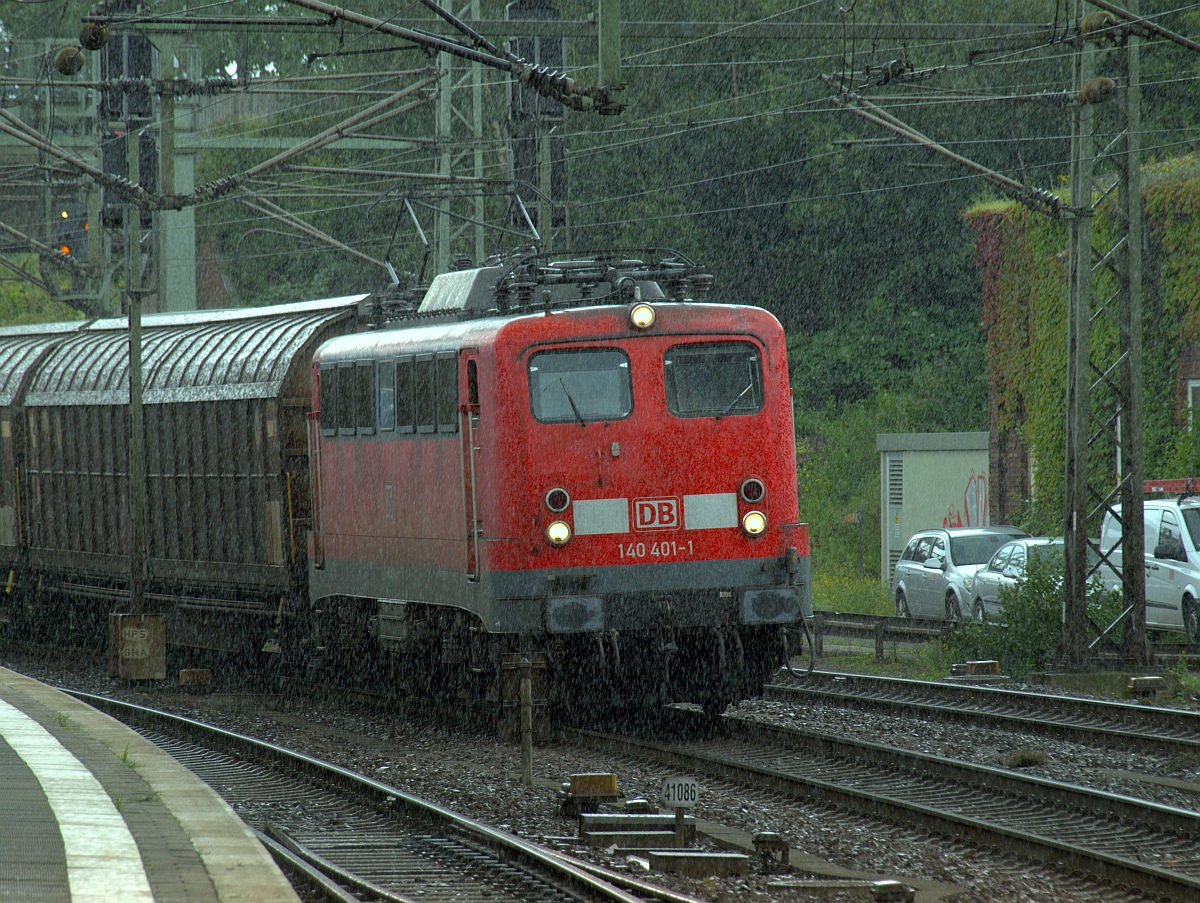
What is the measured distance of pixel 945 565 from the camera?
26797 mm

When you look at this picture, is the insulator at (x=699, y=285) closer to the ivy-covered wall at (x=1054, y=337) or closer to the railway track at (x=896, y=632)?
the railway track at (x=896, y=632)

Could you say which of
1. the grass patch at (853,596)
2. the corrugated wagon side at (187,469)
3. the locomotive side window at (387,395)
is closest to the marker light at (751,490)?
the locomotive side window at (387,395)

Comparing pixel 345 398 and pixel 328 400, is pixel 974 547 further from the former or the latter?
pixel 345 398

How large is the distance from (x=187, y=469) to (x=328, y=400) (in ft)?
14.2

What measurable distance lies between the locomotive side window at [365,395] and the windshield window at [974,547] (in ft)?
43.2

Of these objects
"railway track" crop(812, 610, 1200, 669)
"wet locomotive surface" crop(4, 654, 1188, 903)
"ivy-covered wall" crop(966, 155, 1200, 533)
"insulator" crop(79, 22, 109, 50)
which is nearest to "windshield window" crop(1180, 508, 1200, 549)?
"railway track" crop(812, 610, 1200, 669)

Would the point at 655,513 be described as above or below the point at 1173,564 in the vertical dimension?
above

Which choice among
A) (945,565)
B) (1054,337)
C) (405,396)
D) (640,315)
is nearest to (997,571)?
(945,565)

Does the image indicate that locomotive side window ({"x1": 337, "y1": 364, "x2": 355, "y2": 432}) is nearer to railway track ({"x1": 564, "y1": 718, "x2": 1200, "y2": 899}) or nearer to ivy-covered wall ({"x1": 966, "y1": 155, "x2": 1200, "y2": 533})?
railway track ({"x1": 564, "y1": 718, "x2": 1200, "y2": 899})

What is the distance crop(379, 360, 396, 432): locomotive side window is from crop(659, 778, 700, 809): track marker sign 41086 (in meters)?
5.65

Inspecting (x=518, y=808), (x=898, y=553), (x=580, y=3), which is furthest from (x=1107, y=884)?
(x=580, y=3)

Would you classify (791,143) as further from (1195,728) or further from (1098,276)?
(1195,728)

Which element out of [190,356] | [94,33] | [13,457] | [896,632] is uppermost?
[94,33]

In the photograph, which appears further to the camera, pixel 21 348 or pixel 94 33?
pixel 21 348
